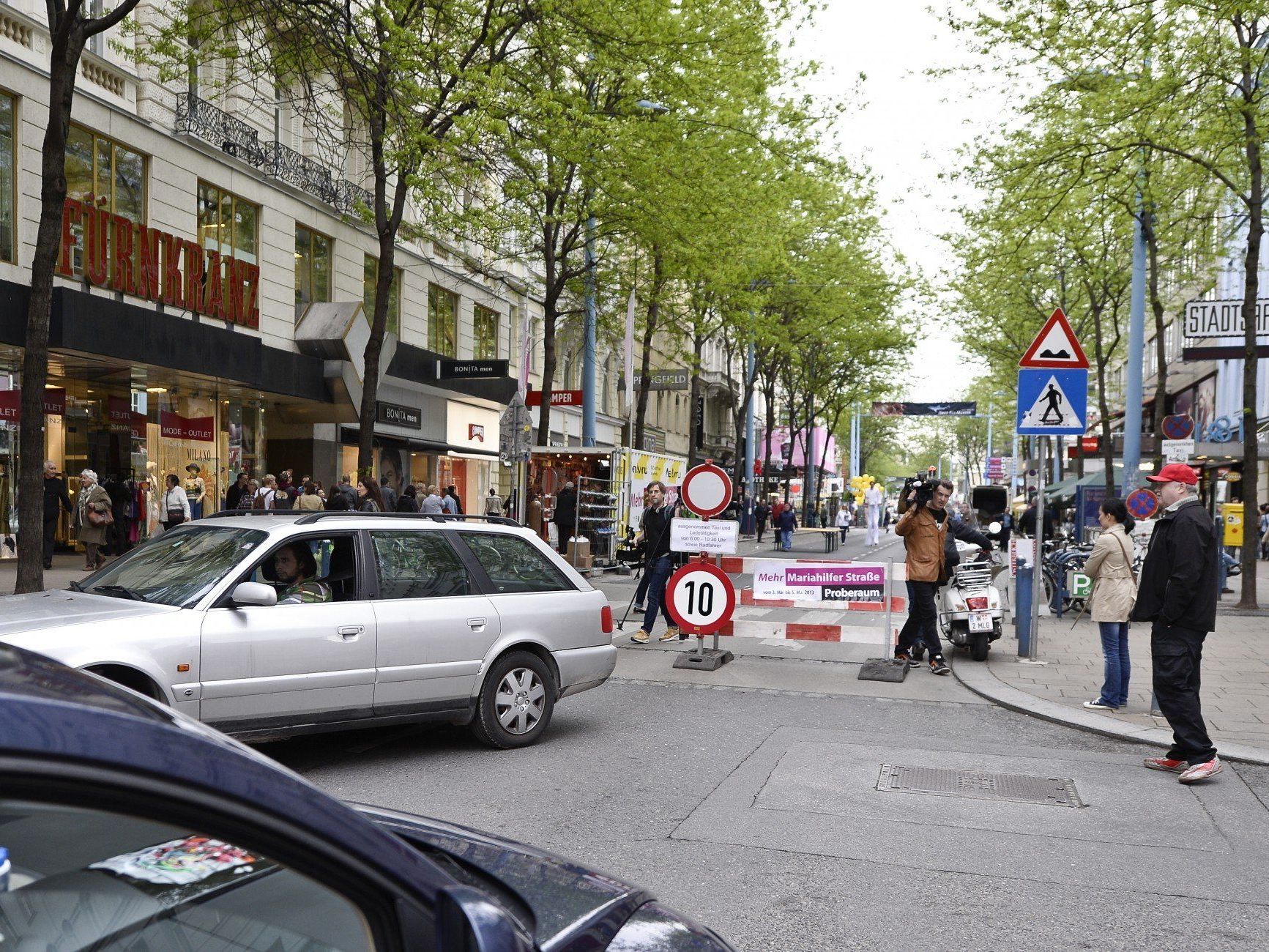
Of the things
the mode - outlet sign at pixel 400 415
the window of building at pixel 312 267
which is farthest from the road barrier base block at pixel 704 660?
the window of building at pixel 312 267

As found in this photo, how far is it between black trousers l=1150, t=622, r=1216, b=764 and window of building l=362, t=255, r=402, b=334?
2200 cm

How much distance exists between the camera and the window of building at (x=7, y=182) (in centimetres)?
1678

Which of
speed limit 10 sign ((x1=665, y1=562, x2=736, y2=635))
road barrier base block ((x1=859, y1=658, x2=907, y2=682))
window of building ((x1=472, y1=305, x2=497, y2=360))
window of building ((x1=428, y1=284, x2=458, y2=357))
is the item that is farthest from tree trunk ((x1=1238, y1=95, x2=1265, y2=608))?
window of building ((x1=472, y1=305, x2=497, y2=360))

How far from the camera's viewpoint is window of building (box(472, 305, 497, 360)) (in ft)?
113

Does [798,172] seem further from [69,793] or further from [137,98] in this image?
[69,793]

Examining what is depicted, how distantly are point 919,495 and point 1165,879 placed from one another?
20.0ft

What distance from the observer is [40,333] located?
36.1 ft

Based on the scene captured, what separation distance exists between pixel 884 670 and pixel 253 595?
6876 mm

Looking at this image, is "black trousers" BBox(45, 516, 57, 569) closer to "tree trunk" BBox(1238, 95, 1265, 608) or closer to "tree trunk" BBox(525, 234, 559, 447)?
"tree trunk" BBox(525, 234, 559, 447)

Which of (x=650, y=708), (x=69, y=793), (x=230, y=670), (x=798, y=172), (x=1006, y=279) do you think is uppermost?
(x=798, y=172)

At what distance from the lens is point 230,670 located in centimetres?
623

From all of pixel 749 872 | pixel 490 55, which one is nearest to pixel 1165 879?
pixel 749 872

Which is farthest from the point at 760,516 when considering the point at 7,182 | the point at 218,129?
the point at 7,182

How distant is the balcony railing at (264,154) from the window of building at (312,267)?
86 centimetres
